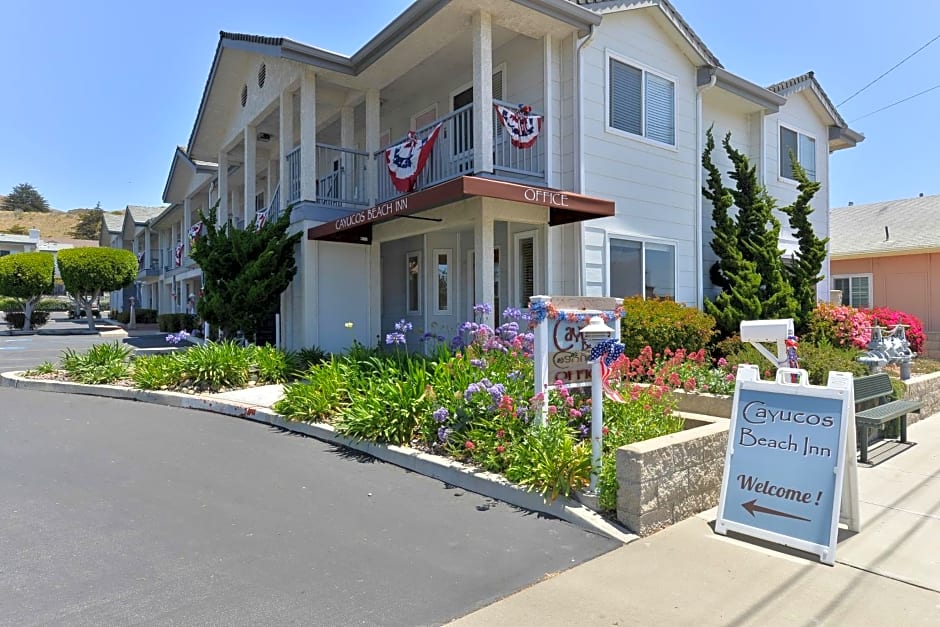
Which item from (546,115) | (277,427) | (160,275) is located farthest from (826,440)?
(160,275)

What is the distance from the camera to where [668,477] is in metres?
4.72

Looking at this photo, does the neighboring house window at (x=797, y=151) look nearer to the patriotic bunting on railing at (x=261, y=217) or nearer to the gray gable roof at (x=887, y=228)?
the gray gable roof at (x=887, y=228)

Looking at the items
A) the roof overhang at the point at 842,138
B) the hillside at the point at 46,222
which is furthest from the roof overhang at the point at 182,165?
the hillside at the point at 46,222

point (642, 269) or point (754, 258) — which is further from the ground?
point (754, 258)

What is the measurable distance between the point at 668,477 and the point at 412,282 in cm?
1025

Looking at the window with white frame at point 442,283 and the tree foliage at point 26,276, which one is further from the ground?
the tree foliage at point 26,276

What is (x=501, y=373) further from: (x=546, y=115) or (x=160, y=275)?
(x=160, y=275)

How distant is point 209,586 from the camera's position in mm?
3602

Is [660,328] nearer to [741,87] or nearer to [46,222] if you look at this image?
[741,87]

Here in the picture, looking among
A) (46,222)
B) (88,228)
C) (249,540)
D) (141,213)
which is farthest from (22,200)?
(249,540)

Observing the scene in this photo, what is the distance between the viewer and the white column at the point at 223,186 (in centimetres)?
1705

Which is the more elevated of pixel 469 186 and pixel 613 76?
pixel 613 76

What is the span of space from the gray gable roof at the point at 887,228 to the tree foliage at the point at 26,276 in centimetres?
3383

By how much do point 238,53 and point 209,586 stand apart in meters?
14.5
